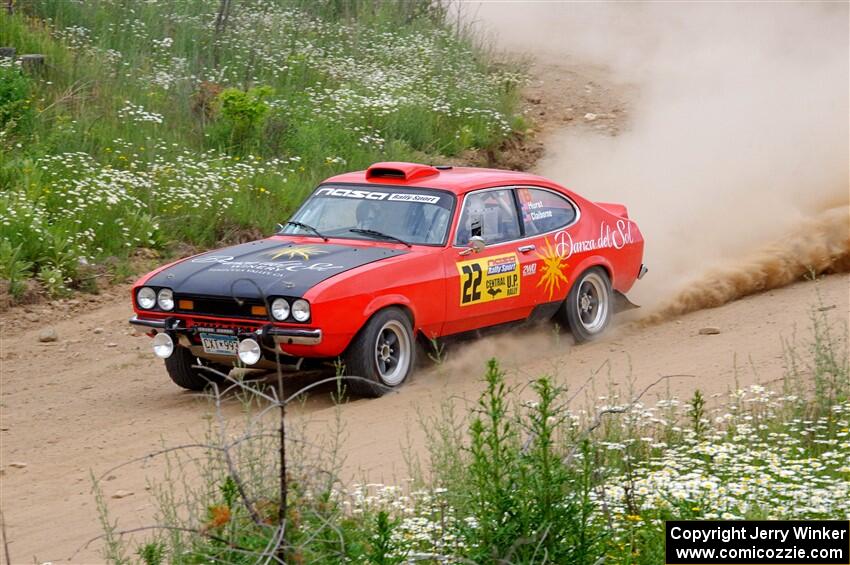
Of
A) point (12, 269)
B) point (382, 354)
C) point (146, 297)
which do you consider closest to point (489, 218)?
point (382, 354)

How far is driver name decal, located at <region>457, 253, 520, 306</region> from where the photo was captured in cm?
1023

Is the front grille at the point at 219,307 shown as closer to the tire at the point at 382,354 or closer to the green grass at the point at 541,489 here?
the tire at the point at 382,354

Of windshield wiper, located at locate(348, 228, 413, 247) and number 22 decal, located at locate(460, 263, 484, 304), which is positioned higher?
windshield wiper, located at locate(348, 228, 413, 247)

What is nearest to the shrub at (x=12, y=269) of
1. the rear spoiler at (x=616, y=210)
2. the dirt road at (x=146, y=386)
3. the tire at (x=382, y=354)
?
the dirt road at (x=146, y=386)

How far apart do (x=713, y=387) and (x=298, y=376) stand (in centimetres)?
320

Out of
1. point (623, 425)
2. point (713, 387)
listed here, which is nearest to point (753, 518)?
point (623, 425)

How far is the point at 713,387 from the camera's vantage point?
930 cm

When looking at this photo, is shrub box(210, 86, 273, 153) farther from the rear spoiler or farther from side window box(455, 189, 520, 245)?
side window box(455, 189, 520, 245)

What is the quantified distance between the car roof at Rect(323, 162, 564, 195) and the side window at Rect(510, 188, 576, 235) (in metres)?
0.14

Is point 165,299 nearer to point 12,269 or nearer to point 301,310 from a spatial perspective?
point 301,310

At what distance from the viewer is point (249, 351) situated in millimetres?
9102

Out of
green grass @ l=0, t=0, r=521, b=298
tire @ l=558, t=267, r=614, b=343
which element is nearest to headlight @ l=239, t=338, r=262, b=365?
tire @ l=558, t=267, r=614, b=343

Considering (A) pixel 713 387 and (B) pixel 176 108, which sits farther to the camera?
(B) pixel 176 108

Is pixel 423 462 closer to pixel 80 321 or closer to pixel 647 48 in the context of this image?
pixel 80 321
